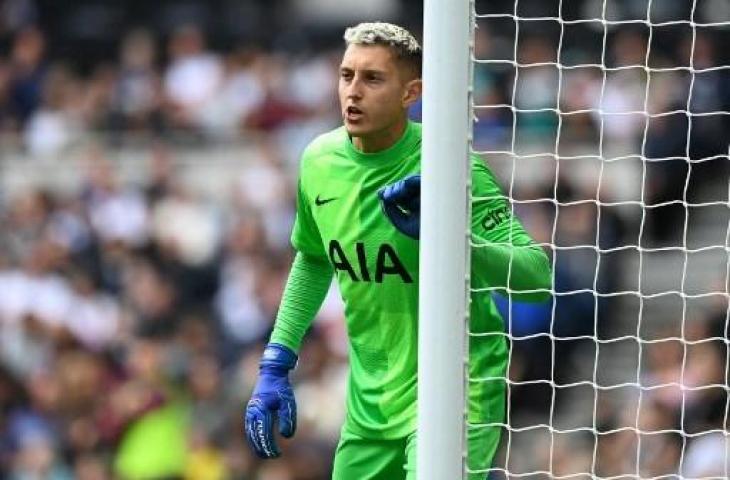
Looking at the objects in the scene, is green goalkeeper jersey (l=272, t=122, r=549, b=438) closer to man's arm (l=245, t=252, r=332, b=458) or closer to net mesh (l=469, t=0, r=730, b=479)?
man's arm (l=245, t=252, r=332, b=458)

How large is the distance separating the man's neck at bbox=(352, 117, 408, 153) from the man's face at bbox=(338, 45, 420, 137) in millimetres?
62

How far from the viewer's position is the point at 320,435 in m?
10.3

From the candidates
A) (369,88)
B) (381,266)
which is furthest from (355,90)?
(381,266)

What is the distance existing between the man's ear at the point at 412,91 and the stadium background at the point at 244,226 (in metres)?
2.69

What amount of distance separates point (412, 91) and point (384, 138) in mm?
161

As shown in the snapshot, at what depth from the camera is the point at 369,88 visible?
17.1ft

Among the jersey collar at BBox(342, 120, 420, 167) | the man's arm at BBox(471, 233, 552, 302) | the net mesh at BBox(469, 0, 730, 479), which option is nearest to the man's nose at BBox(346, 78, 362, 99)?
the jersey collar at BBox(342, 120, 420, 167)

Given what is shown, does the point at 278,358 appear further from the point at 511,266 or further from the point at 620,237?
the point at 620,237

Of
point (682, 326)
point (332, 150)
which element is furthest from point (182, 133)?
point (332, 150)

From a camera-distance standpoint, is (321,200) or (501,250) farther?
(321,200)

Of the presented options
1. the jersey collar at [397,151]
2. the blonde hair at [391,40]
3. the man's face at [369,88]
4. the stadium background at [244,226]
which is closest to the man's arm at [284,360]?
the jersey collar at [397,151]

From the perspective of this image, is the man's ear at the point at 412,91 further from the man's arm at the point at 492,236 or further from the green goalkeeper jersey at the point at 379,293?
the man's arm at the point at 492,236

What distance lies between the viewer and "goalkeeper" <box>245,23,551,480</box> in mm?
5066

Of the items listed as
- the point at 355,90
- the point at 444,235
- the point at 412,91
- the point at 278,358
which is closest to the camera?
the point at 444,235
